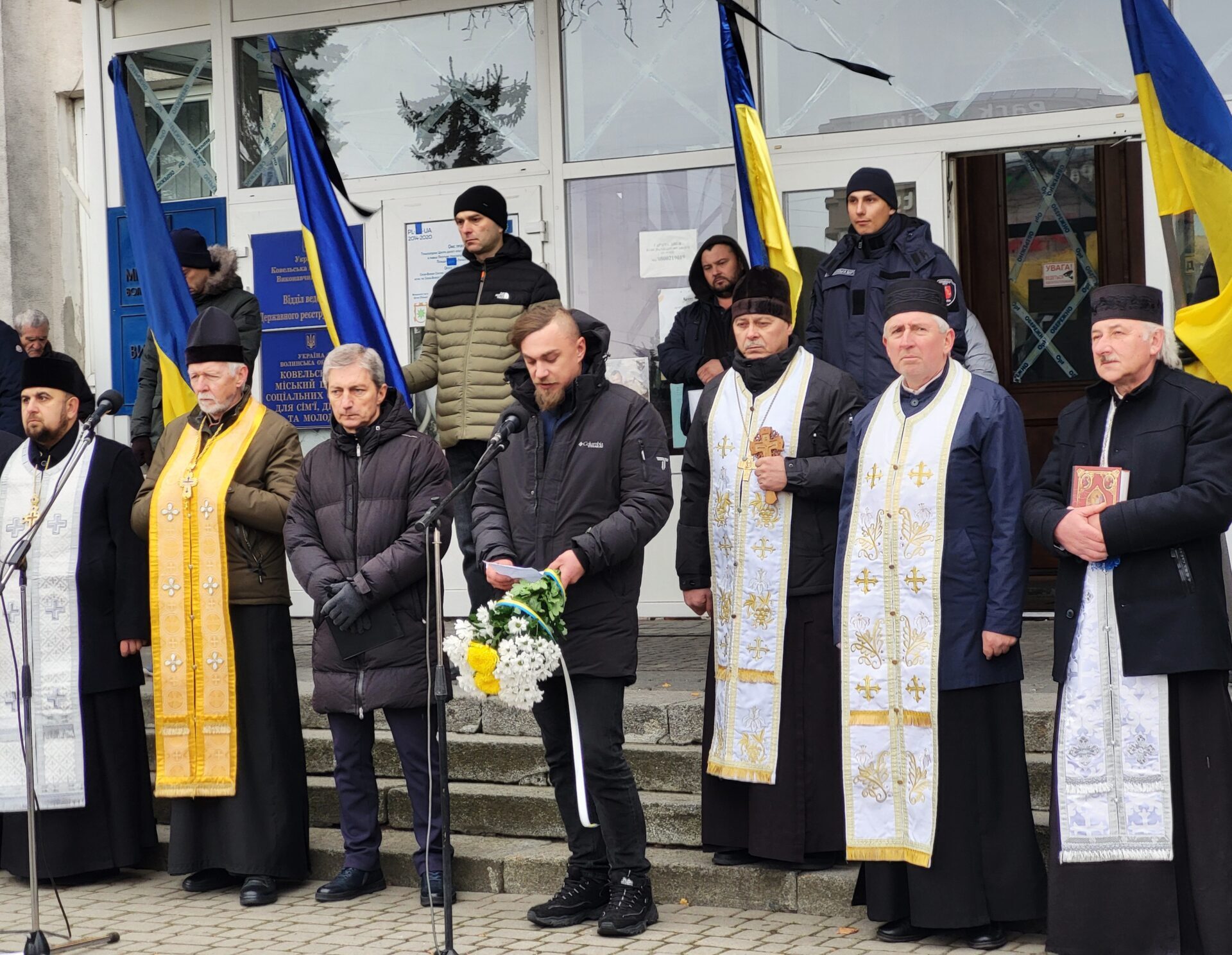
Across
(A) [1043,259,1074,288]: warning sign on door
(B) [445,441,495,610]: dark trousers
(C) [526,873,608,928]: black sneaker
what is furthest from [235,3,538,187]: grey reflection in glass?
(C) [526,873,608,928]: black sneaker

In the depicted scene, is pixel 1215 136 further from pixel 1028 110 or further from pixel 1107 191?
pixel 1107 191

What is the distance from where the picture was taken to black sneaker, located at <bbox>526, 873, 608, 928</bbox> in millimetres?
5902

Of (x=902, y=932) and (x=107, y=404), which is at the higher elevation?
(x=107, y=404)

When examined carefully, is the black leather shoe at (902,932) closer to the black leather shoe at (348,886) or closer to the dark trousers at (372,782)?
the dark trousers at (372,782)

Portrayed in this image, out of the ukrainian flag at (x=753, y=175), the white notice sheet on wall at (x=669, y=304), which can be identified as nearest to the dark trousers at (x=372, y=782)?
the ukrainian flag at (x=753, y=175)

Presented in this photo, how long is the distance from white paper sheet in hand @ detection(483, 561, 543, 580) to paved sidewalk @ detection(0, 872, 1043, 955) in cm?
130

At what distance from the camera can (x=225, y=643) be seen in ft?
21.9

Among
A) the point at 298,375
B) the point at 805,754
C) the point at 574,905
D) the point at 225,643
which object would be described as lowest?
the point at 574,905

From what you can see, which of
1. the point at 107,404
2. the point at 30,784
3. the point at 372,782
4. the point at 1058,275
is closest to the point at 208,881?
the point at 372,782

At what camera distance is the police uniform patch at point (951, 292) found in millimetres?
6367

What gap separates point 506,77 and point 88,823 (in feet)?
15.9

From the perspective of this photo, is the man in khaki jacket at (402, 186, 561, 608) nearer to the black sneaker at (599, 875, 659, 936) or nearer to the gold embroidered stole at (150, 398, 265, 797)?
the gold embroidered stole at (150, 398, 265, 797)

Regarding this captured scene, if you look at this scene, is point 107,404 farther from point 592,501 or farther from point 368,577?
point 592,501

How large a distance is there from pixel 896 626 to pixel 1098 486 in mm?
833
